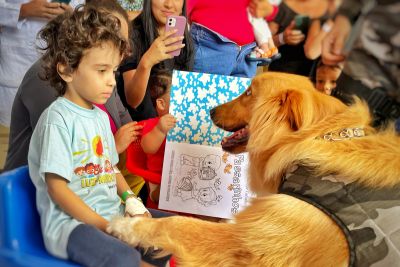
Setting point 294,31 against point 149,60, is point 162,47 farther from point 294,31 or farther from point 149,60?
point 294,31

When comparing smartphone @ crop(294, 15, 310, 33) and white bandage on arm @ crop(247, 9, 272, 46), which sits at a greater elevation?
smartphone @ crop(294, 15, 310, 33)

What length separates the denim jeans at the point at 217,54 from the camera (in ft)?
5.88

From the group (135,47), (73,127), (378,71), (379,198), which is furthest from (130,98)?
(379,198)

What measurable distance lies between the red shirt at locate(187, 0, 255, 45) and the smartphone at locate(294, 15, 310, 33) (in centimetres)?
19

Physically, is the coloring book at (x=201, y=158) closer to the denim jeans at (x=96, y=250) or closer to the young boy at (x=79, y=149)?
the young boy at (x=79, y=149)

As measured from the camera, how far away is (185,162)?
1.68 metres

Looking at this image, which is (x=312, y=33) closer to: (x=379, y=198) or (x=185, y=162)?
(x=185, y=162)

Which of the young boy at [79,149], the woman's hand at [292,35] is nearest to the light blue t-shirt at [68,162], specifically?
the young boy at [79,149]

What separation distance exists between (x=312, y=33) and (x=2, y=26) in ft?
4.14

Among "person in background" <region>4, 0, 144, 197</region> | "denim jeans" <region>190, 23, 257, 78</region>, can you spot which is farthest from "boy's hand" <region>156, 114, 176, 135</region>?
"denim jeans" <region>190, 23, 257, 78</region>

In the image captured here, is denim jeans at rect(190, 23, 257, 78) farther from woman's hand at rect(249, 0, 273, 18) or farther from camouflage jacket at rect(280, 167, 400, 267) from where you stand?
camouflage jacket at rect(280, 167, 400, 267)

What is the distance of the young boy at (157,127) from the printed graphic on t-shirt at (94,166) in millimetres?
447

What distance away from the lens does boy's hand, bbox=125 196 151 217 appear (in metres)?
1.20

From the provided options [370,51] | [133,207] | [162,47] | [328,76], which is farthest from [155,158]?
[370,51]
